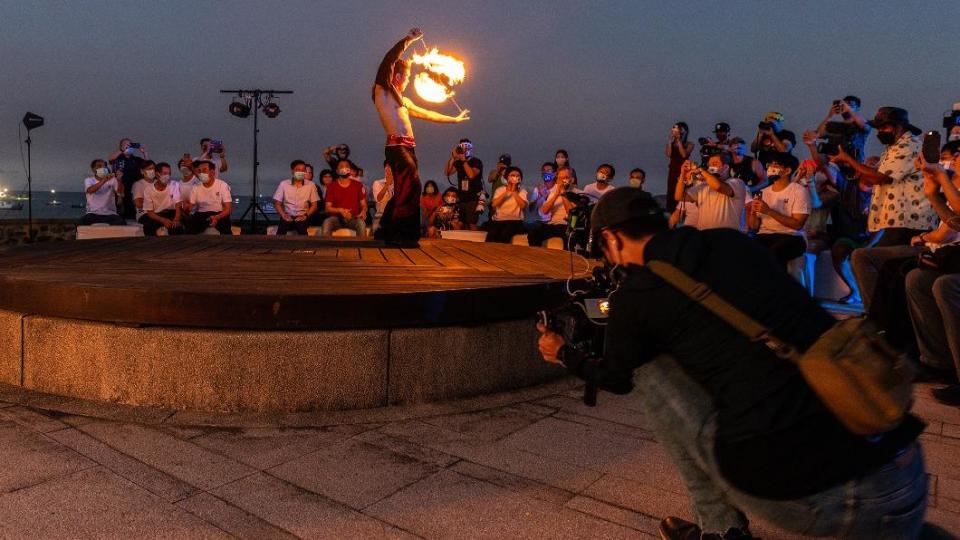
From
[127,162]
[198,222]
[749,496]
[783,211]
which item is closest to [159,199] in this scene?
[198,222]

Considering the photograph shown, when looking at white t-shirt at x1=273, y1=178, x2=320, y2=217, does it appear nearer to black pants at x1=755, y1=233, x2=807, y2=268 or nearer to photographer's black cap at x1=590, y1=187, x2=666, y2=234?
black pants at x1=755, y1=233, x2=807, y2=268

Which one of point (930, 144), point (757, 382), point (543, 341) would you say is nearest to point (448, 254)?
point (930, 144)

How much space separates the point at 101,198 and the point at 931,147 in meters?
11.3

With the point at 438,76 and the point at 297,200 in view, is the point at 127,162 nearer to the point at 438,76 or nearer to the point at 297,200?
the point at 297,200

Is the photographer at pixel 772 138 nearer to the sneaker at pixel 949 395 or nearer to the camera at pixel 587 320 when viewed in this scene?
the sneaker at pixel 949 395

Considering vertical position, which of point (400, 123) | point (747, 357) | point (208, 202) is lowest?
point (747, 357)

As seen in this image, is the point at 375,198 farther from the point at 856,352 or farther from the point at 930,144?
the point at 856,352

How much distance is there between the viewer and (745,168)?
918cm

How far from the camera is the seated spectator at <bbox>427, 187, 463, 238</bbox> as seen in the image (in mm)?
→ 11594

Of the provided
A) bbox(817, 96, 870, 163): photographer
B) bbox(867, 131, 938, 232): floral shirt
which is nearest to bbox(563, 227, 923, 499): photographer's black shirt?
bbox(867, 131, 938, 232): floral shirt

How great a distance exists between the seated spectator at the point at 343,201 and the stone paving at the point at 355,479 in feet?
26.1

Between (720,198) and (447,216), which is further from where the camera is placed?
(447,216)

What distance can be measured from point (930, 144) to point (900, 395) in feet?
13.7

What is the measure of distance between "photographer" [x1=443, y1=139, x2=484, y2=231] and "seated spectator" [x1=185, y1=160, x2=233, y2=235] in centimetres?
384
